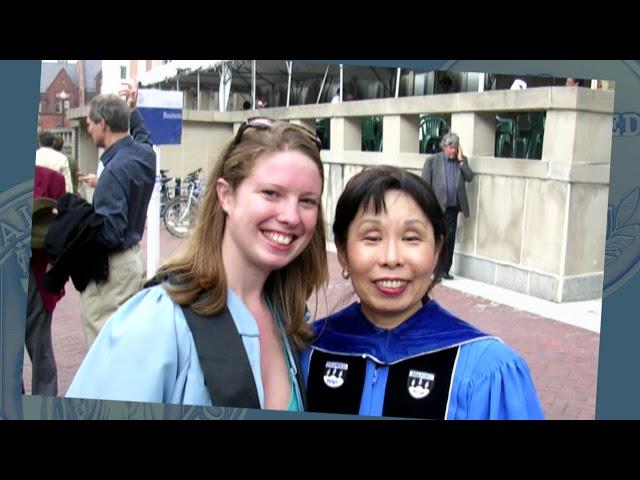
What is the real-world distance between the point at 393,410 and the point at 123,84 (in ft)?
4.95

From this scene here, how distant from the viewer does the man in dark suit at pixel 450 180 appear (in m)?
2.24

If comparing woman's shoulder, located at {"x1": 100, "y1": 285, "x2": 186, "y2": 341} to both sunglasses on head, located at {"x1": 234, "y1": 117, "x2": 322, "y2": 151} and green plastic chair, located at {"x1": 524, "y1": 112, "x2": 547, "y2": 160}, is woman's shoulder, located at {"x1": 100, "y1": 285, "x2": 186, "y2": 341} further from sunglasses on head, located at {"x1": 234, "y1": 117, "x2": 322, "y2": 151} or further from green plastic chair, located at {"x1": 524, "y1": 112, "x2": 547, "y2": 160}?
green plastic chair, located at {"x1": 524, "y1": 112, "x2": 547, "y2": 160}

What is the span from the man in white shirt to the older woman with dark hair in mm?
1014

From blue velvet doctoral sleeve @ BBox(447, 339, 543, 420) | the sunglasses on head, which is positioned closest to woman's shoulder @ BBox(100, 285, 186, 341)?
the sunglasses on head

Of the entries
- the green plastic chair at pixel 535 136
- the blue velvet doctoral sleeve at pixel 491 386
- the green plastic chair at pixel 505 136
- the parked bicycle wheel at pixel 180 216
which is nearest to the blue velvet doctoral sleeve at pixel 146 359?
the parked bicycle wheel at pixel 180 216

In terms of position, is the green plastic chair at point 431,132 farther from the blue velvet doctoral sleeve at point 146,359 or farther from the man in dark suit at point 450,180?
the blue velvet doctoral sleeve at point 146,359

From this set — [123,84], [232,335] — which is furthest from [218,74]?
[232,335]

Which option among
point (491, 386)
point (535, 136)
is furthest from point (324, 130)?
point (491, 386)

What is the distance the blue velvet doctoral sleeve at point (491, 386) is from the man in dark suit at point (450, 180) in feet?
1.24

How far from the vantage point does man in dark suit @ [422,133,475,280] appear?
2236 millimetres

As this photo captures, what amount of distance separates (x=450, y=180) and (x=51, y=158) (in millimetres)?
1453

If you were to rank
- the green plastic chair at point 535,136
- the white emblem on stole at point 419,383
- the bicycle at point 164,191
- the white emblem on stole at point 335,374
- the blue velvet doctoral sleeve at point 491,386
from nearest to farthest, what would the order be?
1. the blue velvet doctoral sleeve at point 491,386
2. the white emblem on stole at point 419,383
3. the white emblem on stole at point 335,374
4. the bicycle at point 164,191
5. the green plastic chair at point 535,136

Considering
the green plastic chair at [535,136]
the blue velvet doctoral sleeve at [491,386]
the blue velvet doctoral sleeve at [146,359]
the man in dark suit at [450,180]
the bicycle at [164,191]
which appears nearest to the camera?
the blue velvet doctoral sleeve at [146,359]

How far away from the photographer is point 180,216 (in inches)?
86.4
